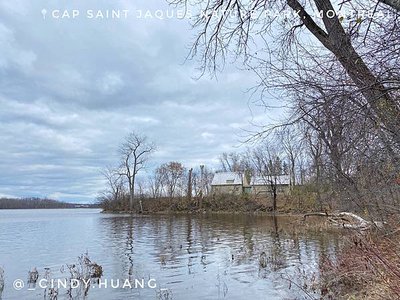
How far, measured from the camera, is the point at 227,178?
76938 mm

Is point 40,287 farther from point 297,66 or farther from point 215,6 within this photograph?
point 297,66

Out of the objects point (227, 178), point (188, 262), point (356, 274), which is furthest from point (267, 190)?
point (356, 274)

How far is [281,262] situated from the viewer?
14.0 m

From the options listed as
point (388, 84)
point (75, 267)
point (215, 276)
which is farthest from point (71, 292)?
point (388, 84)

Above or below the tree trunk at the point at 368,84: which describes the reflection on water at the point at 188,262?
below

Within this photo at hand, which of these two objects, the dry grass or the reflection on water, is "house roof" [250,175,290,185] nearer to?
the reflection on water

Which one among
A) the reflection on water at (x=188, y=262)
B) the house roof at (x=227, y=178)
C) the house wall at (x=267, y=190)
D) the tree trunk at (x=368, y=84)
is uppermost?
the house roof at (x=227, y=178)

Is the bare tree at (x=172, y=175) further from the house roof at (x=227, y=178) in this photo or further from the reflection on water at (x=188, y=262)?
the reflection on water at (x=188, y=262)

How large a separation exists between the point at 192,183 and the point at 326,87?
6488 cm

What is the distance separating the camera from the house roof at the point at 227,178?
7475cm

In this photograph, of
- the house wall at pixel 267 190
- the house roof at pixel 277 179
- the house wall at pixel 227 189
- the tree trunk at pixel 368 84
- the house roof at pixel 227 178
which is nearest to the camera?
the tree trunk at pixel 368 84

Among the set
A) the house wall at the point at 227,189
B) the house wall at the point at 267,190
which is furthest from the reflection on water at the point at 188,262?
the house wall at the point at 227,189

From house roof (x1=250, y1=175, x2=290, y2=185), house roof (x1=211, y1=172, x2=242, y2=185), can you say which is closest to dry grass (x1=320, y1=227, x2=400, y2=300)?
house roof (x1=250, y1=175, x2=290, y2=185)

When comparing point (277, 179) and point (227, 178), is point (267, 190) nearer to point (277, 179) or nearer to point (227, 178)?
point (277, 179)
